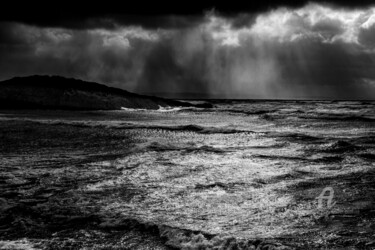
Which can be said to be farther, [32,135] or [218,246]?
[32,135]

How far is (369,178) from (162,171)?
10.8ft

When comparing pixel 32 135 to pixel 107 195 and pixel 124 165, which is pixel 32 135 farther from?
pixel 107 195

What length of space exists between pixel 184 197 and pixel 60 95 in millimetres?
25522

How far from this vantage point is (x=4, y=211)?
4285mm

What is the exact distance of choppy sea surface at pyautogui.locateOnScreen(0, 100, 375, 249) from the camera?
354 cm

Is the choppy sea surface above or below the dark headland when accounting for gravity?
below

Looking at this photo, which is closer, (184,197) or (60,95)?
(184,197)

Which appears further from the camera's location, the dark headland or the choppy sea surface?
the dark headland

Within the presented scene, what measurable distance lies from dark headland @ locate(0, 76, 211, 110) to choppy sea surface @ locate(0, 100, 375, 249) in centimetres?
1893

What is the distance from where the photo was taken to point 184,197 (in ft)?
16.1

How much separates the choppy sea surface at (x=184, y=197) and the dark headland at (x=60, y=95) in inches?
745

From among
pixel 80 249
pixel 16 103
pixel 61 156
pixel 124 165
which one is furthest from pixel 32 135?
pixel 16 103

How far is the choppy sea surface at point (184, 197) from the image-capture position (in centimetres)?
354

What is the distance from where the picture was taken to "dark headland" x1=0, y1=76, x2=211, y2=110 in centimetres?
2733
